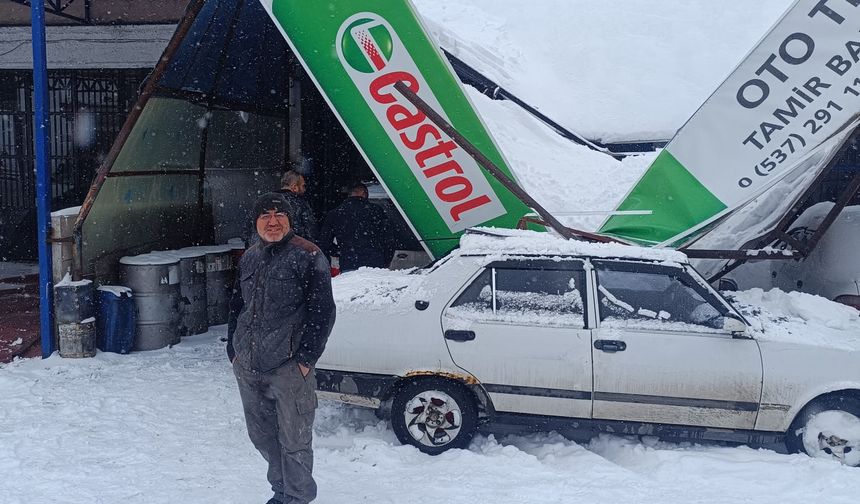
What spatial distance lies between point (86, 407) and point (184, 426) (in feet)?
3.23

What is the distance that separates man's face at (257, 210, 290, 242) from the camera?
3.76m

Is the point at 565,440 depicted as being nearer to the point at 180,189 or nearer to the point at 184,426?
the point at 184,426

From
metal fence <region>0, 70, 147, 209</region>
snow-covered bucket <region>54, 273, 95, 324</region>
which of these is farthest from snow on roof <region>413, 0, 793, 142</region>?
snow-covered bucket <region>54, 273, 95, 324</region>

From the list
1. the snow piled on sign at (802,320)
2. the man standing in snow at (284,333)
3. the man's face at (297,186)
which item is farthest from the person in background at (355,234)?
the snow piled on sign at (802,320)

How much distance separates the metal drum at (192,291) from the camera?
7992mm

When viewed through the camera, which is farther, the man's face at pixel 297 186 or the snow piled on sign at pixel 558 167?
the snow piled on sign at pixel 558 167

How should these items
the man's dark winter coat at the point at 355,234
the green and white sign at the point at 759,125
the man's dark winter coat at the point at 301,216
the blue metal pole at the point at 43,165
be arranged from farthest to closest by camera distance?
the man's dark winter coat at the point at 355,234 < the blue metal pole at the point at 43,165 < the man's dark winter coat at the point at 301,216 < the green and white sign at the point at 759,125

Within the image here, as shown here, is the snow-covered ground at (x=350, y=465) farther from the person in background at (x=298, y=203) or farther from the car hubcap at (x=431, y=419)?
A: the person in background at (x=298, y=203)

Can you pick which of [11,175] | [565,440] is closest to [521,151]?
[565,440]

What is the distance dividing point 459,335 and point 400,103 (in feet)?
9.61

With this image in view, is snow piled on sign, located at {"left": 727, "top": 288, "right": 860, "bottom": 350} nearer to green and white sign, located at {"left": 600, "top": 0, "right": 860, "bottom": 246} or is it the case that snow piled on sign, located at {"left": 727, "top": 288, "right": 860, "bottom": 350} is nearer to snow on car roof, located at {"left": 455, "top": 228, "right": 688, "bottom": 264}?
snow on car roof, located at {"left": 455, "top": 228, "right": 688, "bottom": 264}

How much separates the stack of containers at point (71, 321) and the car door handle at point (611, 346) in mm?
5177

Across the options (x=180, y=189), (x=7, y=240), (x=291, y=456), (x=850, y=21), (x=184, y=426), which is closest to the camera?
(x=291, y=456)

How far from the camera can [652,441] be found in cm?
519
